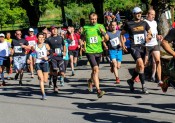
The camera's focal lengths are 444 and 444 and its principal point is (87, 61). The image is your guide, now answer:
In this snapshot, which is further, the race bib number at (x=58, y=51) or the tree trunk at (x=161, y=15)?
the tree trunk at (x=161, y=15)

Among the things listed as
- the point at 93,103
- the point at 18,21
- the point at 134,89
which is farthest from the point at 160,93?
the point at 18,21

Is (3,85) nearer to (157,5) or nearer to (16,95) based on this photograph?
(16,95)

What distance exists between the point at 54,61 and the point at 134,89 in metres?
2.26

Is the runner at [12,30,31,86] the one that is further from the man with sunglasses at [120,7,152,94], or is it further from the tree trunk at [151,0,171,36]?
the man with sunglasses at [120,7,152,94]

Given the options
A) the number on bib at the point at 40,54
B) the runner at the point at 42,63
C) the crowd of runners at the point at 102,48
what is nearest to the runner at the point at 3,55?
the crowd of runners at the point at 102,48

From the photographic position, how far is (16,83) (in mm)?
15086

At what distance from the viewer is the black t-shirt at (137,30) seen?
10.3 m

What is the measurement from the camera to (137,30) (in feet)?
33.9

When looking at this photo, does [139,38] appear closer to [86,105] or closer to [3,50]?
[86,105]

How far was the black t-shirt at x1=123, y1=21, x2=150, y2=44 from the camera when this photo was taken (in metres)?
10.3

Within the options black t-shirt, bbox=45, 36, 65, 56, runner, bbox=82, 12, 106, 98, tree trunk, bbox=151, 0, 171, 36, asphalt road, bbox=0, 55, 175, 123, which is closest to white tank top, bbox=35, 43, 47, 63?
black t-shirt, bbox=45, 36, 65, 56

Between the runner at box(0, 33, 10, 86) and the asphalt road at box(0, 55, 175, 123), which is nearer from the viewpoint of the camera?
the asphalt road at box(0, 55, 175, 123)

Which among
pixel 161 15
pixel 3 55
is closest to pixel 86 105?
pixel 3 55

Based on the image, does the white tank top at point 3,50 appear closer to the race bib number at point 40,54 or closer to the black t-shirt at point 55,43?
the black t-shirt at point 55,43
